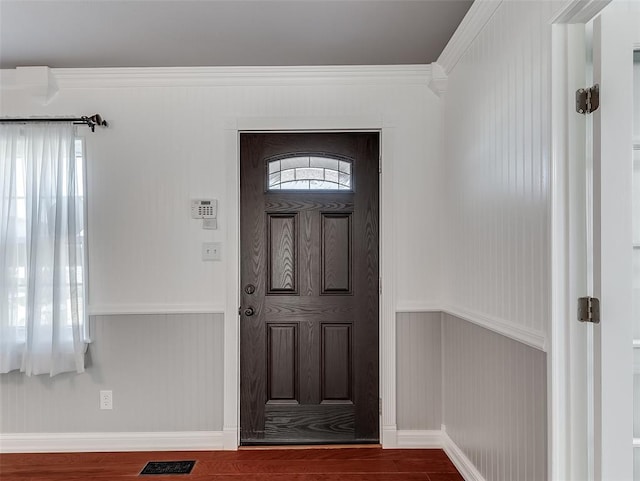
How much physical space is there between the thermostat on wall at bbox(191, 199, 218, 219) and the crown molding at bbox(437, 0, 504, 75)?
5.64 feet

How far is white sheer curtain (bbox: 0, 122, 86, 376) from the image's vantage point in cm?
277

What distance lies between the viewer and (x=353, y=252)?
2.94 meters

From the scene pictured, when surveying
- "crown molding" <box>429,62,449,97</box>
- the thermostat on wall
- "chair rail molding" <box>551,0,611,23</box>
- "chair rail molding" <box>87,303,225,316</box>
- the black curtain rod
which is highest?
"crown molding" <box>429,62,449,97</box>

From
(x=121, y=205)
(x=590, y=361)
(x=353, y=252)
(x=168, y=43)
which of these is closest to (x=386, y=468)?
(x=353, y=252)

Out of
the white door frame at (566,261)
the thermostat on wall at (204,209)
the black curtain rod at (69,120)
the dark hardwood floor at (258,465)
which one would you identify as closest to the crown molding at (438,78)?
the white door frame at (566,261)

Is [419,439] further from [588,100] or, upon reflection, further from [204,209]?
[588,100]

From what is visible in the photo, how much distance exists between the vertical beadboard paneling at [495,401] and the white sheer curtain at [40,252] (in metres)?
2.34

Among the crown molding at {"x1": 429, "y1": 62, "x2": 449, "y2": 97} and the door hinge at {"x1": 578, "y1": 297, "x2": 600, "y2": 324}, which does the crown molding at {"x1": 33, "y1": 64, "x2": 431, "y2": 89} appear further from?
the door hinge at {"x1": 578, "y1": 297, "x2": 600, "y2": 324}

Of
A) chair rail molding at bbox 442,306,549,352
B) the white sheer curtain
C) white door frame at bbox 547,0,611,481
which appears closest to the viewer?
white door frame at bbox 547,0,611,481

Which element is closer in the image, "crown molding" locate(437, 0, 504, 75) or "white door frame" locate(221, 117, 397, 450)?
"crown molding" locate(437, 0, 504, 75)

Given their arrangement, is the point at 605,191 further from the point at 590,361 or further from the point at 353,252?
the point at 353,252

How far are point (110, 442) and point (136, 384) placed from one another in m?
0.41

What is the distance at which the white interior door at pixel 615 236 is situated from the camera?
4.73ft

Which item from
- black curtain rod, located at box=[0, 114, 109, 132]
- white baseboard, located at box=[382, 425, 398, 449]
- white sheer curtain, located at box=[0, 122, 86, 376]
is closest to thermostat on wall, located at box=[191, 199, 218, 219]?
white sheer curtain, located at box=[0, 122, 86, 376]
